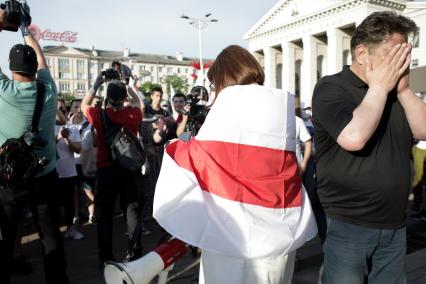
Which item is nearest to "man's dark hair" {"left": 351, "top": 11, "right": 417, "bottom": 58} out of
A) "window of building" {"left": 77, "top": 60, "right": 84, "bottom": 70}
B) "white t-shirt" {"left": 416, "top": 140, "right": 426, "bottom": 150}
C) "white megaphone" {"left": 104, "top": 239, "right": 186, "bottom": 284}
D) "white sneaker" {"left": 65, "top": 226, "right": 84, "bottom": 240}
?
"white megaphone" {"left": 104, "top": 239, "right": 186, "bottom": 284}

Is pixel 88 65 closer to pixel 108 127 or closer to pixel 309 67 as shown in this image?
pixel 309 67

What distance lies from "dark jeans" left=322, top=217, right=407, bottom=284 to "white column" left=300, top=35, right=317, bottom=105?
47666 mm

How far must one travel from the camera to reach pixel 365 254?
1.91 meters

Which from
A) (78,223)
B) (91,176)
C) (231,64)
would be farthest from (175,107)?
(231,64)

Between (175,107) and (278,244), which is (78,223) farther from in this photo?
(278,244)

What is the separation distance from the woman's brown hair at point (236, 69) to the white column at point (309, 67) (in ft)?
156

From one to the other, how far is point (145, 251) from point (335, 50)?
45.9 m

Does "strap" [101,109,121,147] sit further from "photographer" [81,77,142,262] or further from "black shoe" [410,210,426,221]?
"black shoe" [410,210,426,221]

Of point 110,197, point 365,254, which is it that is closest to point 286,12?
point 110,197

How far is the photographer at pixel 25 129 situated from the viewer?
9.39 ft

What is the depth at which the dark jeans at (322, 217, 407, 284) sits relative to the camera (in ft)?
6.21

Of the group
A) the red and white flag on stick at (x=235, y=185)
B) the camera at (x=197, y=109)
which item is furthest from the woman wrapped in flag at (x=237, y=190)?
the camera at (x=197, y=109)

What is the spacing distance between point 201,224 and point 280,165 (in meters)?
0.49

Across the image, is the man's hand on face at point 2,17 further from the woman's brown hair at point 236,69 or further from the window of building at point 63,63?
the window of building at point 63,63
